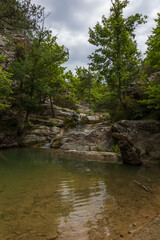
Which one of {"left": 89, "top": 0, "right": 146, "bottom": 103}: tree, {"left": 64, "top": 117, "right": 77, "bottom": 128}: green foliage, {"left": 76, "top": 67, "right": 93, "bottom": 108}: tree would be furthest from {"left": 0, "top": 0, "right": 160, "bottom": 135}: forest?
{"left": 76, "top": 67, "right": 93, "bottom": 108}: tree

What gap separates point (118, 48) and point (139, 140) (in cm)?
1010

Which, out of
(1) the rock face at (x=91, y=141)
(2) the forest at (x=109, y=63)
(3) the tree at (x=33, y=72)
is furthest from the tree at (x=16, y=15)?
(1) the rock face at (x=91, y=141)

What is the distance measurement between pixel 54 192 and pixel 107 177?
2.66m

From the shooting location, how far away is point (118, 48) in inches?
614

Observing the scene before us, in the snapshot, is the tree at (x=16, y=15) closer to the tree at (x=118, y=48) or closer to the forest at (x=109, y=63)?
the forest at (x=109, y=63)

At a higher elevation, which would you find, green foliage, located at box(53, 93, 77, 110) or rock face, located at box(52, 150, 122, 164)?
green foliage, located at box(53, 93, 77, 110)

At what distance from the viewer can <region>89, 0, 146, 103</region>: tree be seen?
15.4 metres

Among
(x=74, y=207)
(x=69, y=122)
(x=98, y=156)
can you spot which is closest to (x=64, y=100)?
(x=69, y=122)

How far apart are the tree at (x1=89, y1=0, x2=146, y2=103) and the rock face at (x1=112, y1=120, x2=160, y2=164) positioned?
5.00 m

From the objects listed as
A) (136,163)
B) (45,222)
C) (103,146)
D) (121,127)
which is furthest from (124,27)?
(45,222)

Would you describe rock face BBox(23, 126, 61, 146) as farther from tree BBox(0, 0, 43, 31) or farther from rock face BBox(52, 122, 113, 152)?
tree BBox(0, 0, 43, 31)

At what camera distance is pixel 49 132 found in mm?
18969

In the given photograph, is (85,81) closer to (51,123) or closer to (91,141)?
(51,123)

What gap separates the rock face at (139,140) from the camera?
29.9ft
